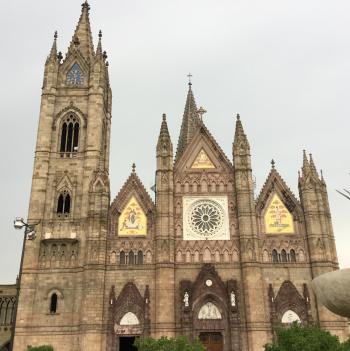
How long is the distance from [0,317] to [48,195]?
67.8 feet

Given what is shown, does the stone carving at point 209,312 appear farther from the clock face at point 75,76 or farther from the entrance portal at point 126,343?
the clock face at point 75,76

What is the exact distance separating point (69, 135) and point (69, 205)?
6.61m

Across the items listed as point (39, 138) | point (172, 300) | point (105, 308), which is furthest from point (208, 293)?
point (39, 138)

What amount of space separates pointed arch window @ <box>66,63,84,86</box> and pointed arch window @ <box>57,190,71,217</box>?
1086 centimetres

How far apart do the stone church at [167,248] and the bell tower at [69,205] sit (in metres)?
0.09

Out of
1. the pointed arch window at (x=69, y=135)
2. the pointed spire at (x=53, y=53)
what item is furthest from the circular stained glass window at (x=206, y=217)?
the pointed spire at (x=53, y=53)

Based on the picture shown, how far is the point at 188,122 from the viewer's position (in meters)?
52.3

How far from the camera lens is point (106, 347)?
3291 cm

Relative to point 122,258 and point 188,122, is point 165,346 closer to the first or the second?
point 122,258

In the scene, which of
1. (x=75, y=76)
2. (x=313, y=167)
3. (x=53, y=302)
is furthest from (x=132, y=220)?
(x=75, y=76)

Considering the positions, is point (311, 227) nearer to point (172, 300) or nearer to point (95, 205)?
point (172, 300)

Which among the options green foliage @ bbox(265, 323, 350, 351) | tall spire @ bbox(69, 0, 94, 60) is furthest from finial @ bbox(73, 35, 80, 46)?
green foliage @ bbox(265, 323, 350, 351)

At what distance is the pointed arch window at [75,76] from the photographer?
43469 mm

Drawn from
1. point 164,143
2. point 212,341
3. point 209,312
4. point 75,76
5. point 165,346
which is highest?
point 75,76
